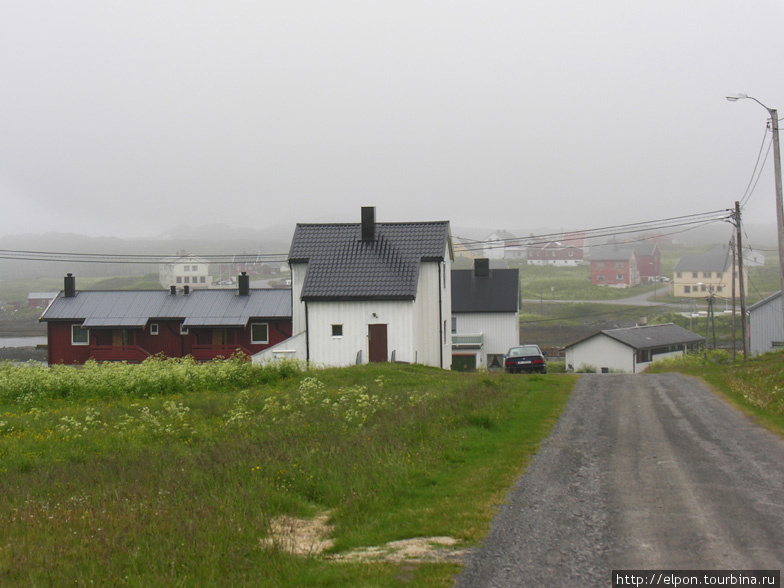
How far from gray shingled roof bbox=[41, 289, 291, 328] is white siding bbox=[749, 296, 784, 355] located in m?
33.2

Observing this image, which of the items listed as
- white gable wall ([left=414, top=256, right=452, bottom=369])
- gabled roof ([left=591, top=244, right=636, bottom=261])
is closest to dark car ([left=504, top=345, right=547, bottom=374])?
white gable wall ([left=414, top=256, right=452, bottom=369])

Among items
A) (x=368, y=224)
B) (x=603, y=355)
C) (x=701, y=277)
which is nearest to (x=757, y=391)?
(x=368, y=224)

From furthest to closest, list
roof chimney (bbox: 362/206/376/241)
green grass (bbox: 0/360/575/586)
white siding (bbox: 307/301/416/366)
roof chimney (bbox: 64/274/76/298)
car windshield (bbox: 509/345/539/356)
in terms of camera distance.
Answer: roof chimney (bbox: 64/274/76/298), car windshield (bbox: 509/345/539/356), roof chimney (bbox: 362/206/376/241), white siding (bbox: 307/301/416/366), green grass (bbox: 0/360/575/586)

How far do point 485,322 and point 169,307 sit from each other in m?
22.6

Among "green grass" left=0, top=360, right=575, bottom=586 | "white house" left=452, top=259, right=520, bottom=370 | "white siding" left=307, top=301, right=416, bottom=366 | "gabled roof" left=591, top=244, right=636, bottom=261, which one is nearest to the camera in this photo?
"green grass" left=0, top=360, right=575, bottom=586

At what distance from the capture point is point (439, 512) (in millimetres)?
8664

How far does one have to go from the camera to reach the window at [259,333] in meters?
50.4

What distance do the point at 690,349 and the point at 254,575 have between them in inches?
2344

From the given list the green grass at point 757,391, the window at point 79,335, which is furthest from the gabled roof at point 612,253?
the green grass at point 757,391

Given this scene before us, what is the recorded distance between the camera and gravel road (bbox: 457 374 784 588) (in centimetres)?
685

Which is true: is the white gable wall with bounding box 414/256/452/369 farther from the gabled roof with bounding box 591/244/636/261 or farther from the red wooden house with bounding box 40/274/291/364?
the gabled roof with bounding box 591/244/636/261

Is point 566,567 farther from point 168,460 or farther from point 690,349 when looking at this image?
point 690,349

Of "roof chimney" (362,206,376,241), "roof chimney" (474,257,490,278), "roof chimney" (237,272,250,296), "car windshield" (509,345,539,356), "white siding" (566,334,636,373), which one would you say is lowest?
"white siding" (566,334,636,373)

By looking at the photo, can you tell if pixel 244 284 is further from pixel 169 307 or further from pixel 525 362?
pixel 525 362
